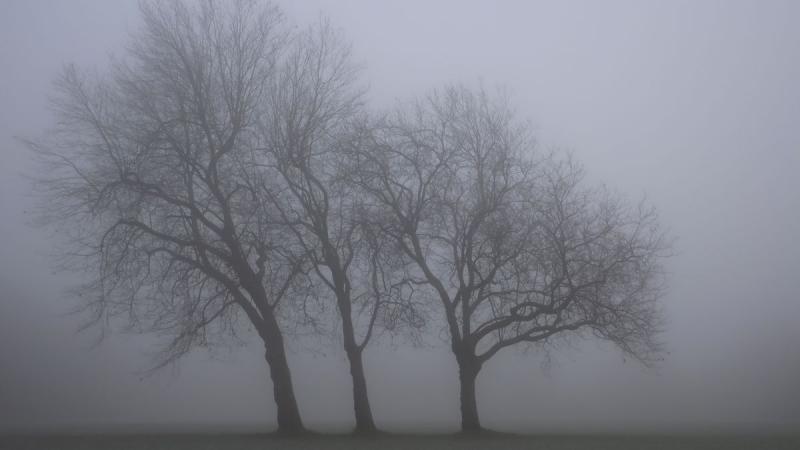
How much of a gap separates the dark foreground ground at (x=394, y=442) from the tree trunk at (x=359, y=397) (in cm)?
76

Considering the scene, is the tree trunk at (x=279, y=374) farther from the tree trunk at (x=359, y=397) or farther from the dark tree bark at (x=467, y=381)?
the dark tree bark at (x=467, y=381)

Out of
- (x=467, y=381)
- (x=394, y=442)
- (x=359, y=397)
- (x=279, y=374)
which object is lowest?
(x=394, y=442)

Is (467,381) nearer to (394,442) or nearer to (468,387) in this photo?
(468,387)

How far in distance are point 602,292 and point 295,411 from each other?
910cm

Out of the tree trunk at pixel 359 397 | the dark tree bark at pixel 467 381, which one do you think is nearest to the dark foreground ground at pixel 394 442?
the tree trunk at pixel 359 397

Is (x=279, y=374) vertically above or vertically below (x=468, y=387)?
above

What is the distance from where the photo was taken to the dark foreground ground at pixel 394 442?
59.5ft

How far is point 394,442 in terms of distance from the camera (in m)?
19.8

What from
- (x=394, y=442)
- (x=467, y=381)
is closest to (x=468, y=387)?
(x=467, y=381)

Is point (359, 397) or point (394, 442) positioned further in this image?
point (359, 397)

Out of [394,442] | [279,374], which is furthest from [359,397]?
[394,442]

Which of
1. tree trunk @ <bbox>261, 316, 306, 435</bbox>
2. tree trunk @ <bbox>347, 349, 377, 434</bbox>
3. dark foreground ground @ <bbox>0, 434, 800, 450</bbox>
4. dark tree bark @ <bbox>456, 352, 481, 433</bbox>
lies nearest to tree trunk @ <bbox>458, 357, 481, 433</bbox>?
dark tree bark @ <bbox>456, 352, 481, 433</bbox>

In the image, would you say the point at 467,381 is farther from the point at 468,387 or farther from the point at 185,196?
the point at 185,196

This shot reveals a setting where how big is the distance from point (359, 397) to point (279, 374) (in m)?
2.35
